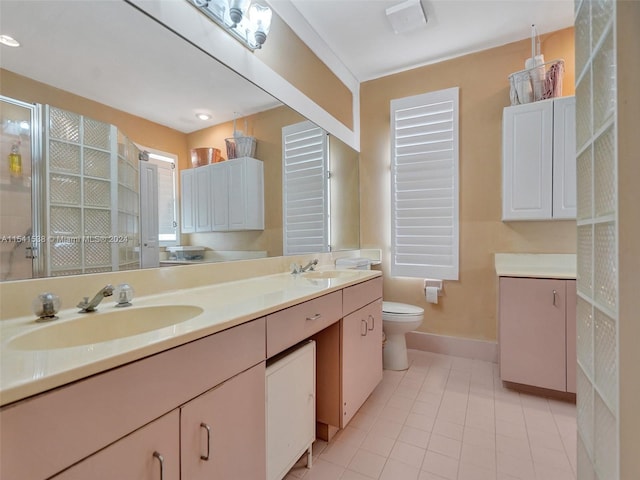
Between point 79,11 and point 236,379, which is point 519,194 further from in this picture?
point 79,11

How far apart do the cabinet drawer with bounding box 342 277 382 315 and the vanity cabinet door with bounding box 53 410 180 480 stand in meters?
0.97

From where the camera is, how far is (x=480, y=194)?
100 inches

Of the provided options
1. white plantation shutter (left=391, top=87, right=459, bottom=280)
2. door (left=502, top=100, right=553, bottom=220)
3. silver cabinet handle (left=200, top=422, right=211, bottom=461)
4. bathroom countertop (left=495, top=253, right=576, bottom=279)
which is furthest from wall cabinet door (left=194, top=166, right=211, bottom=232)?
door (left=502, top=100, right=553, bottom=220)

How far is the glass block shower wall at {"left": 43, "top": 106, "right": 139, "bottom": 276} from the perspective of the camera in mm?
930

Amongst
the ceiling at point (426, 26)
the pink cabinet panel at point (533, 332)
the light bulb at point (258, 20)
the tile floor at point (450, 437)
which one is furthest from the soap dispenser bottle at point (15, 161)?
the pink cabinet panel at point (533, 332)

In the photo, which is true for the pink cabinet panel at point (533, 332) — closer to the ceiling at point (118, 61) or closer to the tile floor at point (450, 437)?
the tile floor at point (450, 437)

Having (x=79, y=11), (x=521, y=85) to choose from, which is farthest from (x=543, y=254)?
(x=79, y=11)

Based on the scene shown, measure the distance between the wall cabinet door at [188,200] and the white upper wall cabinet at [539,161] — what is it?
2.21 m

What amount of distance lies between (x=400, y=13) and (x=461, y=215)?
1.60 metres

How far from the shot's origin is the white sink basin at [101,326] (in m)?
0.77

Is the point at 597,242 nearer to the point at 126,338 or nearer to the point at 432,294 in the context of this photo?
the point at 126,338

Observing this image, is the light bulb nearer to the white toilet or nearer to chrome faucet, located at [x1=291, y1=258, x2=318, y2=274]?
chrome faucet, located at [x1=291, y1=258, x2=318, y2=274]

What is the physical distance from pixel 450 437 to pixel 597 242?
130cm

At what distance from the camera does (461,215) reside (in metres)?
2.62
